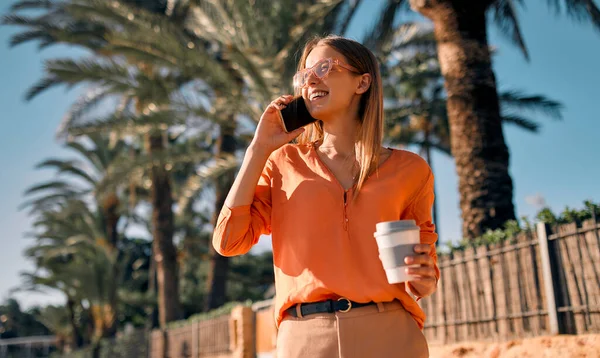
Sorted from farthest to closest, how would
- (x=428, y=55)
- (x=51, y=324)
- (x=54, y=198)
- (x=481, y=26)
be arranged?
(x=51, y=324)
(x=54, y=198)
(x=428, y=55)
(x=481, y=26)

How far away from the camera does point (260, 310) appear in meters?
13.0

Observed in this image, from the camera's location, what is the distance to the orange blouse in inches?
74.1

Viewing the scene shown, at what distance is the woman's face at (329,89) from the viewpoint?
211 cm

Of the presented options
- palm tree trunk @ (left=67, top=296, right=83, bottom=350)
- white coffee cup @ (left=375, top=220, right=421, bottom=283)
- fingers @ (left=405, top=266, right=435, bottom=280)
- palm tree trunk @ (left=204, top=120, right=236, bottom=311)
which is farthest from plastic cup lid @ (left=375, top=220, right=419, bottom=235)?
Result: palm tree trunk @ (left=67, top=296, right=83, bottom=350)

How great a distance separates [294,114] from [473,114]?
687 centimetres

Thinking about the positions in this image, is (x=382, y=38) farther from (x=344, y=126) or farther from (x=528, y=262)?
(x=344, y=126)

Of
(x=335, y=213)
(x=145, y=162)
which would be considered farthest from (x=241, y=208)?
(x=145, y=162)

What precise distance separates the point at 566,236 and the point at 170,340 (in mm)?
14626

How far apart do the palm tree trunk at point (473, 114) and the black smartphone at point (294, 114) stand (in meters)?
6.52

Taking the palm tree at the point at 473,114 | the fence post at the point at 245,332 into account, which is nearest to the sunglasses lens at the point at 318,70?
the palm tree at the point at 473,114

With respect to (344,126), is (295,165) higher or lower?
lower

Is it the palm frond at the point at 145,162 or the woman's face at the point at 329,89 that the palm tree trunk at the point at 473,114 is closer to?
the woman's face at the point at 329,89

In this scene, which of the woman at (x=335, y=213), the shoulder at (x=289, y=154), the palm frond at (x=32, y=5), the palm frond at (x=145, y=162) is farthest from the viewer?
the palm frond at (x=32, y=5)

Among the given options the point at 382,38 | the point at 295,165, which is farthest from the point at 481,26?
the point at 295,165
